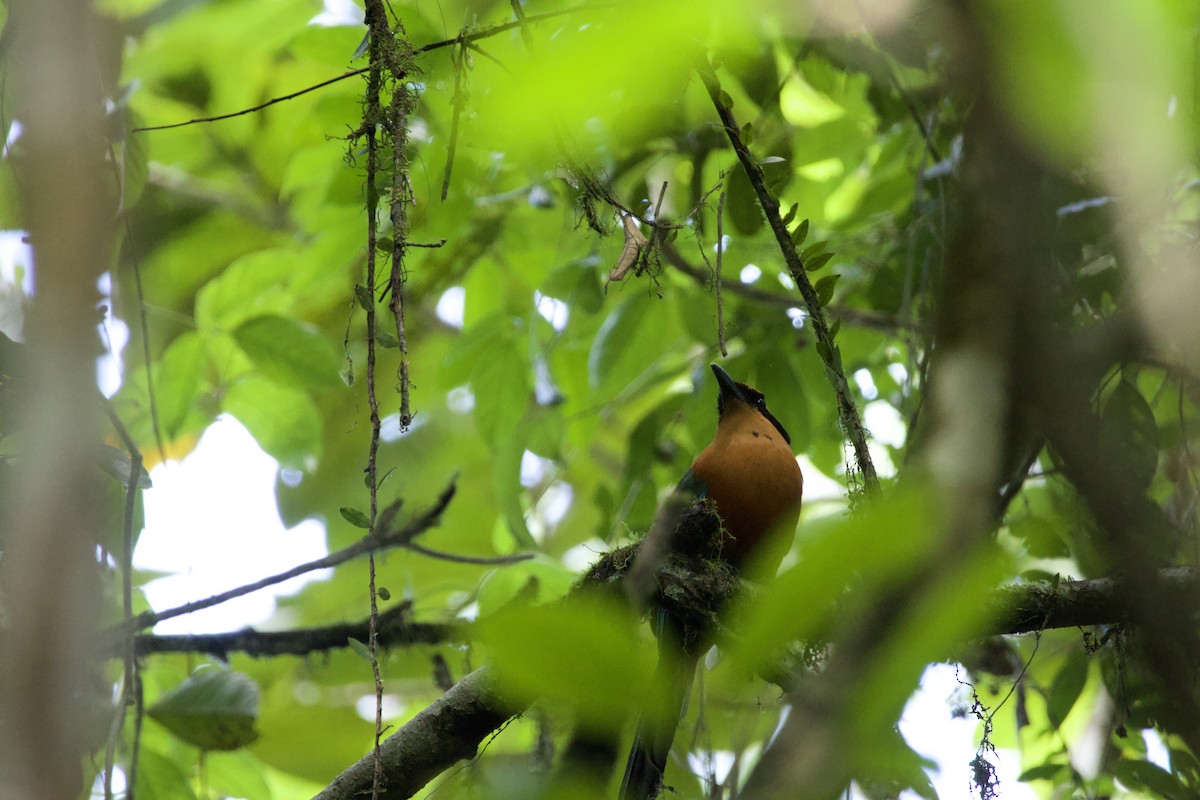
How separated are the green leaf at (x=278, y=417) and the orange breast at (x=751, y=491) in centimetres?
152

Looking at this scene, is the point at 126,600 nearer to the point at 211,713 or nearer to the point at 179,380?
the point at 211,713

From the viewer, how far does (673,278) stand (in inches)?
167

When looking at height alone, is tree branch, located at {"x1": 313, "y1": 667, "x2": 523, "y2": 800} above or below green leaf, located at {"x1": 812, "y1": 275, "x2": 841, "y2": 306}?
below

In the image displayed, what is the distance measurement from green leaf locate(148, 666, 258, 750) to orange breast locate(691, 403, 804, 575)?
1.72 m

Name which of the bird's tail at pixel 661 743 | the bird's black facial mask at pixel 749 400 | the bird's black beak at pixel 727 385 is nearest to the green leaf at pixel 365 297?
the bird's tail at pixel 661 743

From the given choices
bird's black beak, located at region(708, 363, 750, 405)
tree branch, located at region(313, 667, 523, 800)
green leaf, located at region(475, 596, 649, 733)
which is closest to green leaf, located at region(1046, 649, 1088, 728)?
bird's black beak, located at region(708, 363, 750, 405)

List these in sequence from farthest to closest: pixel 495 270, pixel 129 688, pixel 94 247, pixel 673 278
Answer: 1. pixel 495 270
2. pixel 673 278
3. pixel 129 688
4. pixel 94 247

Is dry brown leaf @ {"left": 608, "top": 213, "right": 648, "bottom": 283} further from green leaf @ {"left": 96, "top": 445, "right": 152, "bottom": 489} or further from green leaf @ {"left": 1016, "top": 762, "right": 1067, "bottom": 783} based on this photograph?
green leaf @ {"left": 1016, "top": 762, "right": 1067, "bottom": 783}

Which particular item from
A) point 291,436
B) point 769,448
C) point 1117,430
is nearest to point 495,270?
point 291,436

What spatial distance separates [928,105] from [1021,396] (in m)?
3.60

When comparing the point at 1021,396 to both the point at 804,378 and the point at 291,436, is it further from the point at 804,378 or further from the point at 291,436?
the point at 291,436

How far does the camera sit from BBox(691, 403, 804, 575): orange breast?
3.93 meters

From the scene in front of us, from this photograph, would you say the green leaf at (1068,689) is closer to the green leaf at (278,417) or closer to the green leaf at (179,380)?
the green leaf at (278,417)

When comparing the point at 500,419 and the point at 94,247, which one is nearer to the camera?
the point at 94,247
